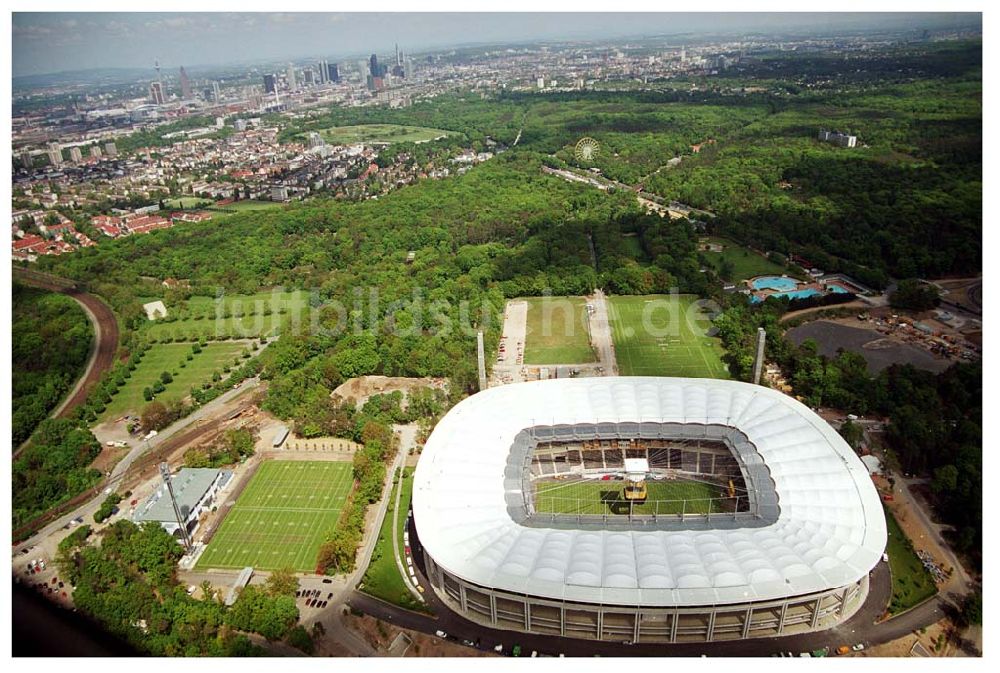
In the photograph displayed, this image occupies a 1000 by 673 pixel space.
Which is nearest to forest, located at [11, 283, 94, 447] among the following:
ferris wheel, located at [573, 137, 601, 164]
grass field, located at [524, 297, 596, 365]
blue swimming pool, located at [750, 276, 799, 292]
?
grass field, located at [524, 297, 596, 365]

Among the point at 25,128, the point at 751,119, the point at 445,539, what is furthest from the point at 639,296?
the point at 25,128

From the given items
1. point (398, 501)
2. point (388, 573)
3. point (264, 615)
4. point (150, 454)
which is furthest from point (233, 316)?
point (264, 615)

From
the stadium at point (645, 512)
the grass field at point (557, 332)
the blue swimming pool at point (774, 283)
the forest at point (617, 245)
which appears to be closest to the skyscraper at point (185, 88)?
the forest at point (617, 245)

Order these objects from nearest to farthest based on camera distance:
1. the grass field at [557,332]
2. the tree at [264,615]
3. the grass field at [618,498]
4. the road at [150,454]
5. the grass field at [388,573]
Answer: the tree at [264,615]
the grass field at [388,573]
the grass field at [618,498]
the road at [150,454]
the grass field at [557,332]

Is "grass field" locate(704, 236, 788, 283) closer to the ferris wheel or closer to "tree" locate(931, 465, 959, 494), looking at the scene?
"tree" locate(931, 465, 959, 494)

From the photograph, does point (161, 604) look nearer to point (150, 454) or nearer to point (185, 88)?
point (150, 454)

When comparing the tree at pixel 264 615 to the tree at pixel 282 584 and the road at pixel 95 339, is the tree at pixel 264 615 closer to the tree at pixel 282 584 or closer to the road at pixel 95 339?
the tree at pixel 282 584
